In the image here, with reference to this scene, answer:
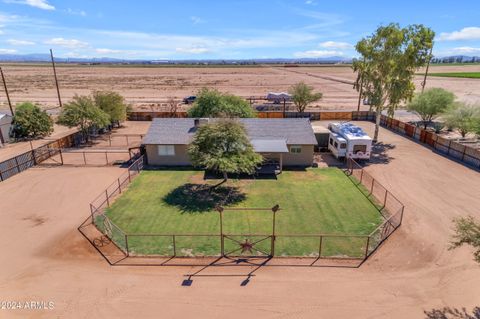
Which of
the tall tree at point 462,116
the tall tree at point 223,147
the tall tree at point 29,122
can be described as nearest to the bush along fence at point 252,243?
the tall tree at point 223,147

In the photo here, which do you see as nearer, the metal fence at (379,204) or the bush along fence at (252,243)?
the bush along fence at (252,243)

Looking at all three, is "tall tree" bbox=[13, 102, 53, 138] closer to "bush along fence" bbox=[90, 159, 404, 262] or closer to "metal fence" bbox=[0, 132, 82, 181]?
"metal fence" bbox=[0, 132, 82, 181]

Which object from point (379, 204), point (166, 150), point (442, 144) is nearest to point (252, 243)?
point (379, 204)

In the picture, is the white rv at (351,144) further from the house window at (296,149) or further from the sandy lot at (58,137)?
the sandy lot at (58,137)

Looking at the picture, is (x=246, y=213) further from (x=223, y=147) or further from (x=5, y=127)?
(x=5, y=127)

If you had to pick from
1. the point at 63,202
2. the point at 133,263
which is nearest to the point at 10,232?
the point at 63,202

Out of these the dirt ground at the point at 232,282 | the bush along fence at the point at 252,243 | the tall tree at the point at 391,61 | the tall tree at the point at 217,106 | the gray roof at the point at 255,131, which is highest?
the tall tree at the point at 391,61
